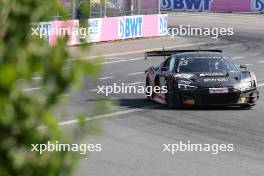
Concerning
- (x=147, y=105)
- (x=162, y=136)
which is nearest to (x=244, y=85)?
(x=147, y=105)

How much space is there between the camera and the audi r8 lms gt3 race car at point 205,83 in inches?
688

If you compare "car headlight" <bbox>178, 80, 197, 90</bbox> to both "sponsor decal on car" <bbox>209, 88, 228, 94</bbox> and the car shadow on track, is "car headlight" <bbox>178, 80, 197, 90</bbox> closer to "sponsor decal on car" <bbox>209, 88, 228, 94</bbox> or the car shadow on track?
"sponsor decal on car" <bbox>209, 88, 228, 94</bbox>

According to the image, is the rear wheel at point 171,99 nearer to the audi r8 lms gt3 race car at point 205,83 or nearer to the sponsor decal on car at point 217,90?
the audi r8 lms gt3 race car at point 205,83

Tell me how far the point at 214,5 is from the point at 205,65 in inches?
1767

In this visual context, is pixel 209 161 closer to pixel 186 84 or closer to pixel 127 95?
pixel 186 84

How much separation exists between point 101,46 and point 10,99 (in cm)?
3348

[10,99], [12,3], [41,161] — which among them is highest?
[12,3]

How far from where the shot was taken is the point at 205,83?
17.5 meters

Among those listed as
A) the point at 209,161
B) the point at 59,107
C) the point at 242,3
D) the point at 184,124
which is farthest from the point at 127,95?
the point at 242,3

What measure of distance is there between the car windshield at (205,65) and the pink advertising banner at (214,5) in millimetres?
41417

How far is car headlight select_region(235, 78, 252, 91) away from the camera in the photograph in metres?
17.5

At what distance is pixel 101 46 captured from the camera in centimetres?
3600

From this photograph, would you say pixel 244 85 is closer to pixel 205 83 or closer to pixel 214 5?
pixel 205 83

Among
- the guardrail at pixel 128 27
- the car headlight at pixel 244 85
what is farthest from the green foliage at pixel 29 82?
the guardrail at pixel 128 27
